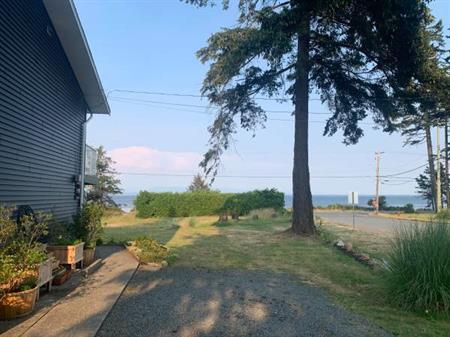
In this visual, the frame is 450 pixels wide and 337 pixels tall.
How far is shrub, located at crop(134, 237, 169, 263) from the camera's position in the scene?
834 cm

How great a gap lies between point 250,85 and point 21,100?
829 cm

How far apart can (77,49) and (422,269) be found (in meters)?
8.90

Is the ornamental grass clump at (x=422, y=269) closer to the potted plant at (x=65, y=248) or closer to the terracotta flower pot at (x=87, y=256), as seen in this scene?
the potted plant at (x=65, y=248)

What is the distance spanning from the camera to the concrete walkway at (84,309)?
155 inches

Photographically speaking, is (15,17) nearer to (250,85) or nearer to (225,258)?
(225,258)

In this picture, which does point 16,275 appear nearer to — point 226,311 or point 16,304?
point 16,304

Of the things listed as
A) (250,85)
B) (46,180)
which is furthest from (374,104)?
(46,180)

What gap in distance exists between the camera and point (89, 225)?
8.36 m

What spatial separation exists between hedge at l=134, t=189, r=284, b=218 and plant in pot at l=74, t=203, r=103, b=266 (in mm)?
21095

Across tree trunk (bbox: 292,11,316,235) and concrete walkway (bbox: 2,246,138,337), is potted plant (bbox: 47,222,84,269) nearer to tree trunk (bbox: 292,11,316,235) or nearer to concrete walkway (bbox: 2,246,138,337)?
concrete walkway (bbox: 2,246,138,337)

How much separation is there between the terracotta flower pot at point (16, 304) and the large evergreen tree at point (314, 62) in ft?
30.2

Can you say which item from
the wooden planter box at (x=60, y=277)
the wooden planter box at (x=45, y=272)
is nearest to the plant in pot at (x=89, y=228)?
the wooden planter box at (x=60, y=277)

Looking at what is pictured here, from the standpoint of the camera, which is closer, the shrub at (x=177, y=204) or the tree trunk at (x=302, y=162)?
the tree trunk at (x=302, y=162)

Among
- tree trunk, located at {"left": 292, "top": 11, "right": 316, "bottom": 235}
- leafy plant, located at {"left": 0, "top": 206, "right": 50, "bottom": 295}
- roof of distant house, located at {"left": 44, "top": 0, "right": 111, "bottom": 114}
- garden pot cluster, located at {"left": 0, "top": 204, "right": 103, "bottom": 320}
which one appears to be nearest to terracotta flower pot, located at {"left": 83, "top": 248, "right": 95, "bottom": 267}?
garden pot cluster, located at {"left": 0, "top": 204, "right": 103, "bottom": 320}
